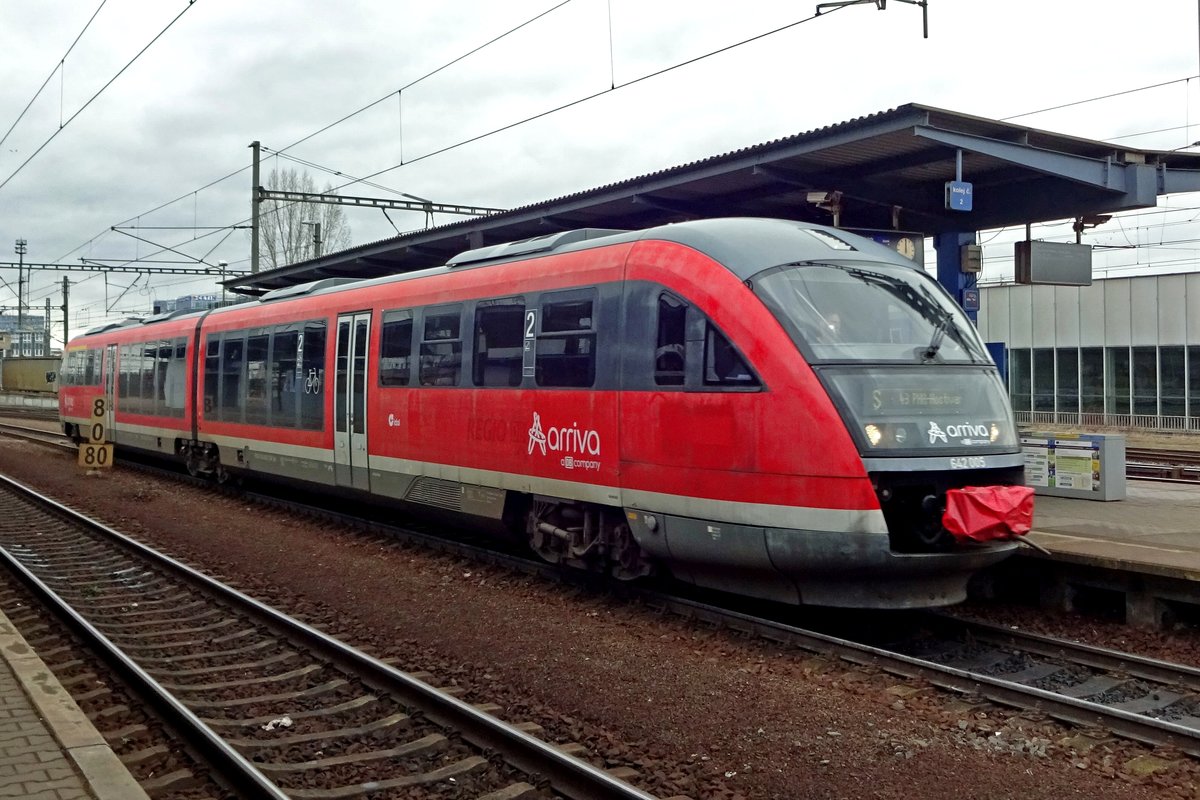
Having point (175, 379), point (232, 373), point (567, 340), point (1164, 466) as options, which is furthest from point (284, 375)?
point (1164, 466)

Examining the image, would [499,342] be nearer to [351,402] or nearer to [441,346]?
[441,346]

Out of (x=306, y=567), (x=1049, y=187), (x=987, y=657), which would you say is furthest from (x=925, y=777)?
(x=1049, y=187)

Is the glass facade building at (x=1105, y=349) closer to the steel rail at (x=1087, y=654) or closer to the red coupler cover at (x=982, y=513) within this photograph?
the steel rail at (x=1087, y=654)

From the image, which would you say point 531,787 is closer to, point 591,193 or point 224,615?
point 224,615

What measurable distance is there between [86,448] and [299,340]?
8.31 metres

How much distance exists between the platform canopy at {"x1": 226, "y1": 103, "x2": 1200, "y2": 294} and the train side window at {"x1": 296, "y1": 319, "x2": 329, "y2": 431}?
3513 mm

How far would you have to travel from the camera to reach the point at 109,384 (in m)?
22.8

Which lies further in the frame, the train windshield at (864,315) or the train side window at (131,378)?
the train side window at (131,378)

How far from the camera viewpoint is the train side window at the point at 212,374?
17062mm

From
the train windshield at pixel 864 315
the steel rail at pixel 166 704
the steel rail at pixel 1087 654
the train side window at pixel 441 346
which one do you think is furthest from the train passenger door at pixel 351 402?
the steel rail at pixel 1087 654

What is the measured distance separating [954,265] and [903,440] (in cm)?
695

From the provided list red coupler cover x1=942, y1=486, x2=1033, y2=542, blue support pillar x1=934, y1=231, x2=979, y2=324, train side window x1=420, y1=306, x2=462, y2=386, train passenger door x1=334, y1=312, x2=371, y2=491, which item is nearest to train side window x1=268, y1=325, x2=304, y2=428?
train passenger door x1=334, y1=312, x2=371, y2=491

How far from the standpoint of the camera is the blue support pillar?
13188 mm

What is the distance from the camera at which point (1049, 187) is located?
41.1 feet
